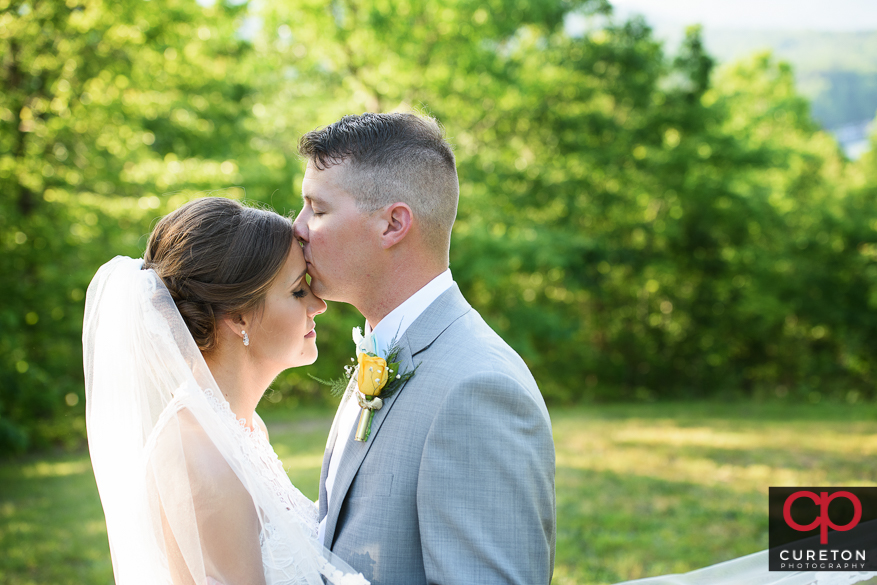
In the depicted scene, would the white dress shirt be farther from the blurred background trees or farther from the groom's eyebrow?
the blurred background trees

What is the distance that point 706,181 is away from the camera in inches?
712

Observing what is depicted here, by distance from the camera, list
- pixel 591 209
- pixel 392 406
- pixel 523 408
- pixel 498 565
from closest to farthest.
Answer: pixel 498 565 < pixel 523 408 < pixel 392 406 < pixel 591 209

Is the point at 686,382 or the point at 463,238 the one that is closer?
the point at 463,238

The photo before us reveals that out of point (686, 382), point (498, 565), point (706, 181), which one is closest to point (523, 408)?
point (498, 565)

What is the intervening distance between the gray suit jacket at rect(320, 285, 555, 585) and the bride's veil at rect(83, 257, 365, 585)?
17 centimetres

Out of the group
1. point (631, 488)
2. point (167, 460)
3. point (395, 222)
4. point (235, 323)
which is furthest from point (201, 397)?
point (631, 488)

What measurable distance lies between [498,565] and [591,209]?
657 inches

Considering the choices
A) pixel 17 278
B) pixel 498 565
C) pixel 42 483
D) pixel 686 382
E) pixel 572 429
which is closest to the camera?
pixel 498 565

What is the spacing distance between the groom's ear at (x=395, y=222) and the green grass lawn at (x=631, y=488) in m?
3.26

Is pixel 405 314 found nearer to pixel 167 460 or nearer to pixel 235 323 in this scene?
pixel 235 323

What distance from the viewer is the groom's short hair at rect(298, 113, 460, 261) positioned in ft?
A: 7.98

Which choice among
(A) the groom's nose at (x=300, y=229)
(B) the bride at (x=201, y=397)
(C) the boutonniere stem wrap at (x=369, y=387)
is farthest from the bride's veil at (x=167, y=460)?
(A) the groom's nose at (x=300, y=229)

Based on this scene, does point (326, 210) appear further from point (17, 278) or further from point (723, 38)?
point (723, 38)

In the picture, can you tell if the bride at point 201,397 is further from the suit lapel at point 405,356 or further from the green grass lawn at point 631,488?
the green grass lawn at point 631,488
